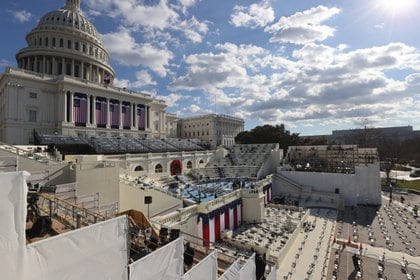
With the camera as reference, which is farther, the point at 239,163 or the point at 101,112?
the point at 239,163

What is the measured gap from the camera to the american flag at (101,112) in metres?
44.6

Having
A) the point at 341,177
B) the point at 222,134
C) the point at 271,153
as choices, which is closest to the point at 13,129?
the point at 271,153

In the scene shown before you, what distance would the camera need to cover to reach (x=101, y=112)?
45.0m

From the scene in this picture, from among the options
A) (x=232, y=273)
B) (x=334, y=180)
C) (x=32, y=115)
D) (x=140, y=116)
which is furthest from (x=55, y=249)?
(x=140, y=116)

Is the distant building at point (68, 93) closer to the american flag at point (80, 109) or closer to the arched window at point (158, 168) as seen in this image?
the american flag at point (80, 109)

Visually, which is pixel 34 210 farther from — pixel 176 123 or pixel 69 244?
pixel 176 123

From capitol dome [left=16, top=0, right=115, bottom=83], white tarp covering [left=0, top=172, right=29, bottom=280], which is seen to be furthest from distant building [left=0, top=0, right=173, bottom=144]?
white tarp covering [left=0, top=172, right=29, bottom=280]

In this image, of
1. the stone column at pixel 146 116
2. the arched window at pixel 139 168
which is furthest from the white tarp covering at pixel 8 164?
the stone column at pixel 146 116

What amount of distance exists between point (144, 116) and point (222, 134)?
135 feet

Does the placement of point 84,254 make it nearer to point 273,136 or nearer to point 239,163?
point 239,163

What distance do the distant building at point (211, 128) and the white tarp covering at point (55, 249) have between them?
76729 mm

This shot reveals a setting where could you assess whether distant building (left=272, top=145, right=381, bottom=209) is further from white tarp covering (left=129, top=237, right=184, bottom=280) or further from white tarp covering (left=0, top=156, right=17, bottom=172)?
white tarp covering (left=0, top=156, right=17, bottom=172)

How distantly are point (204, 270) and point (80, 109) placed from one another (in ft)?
140

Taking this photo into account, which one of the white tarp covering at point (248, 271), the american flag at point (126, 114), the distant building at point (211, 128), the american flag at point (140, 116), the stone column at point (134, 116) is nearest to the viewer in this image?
the white tarp covering at point (248, 271)
